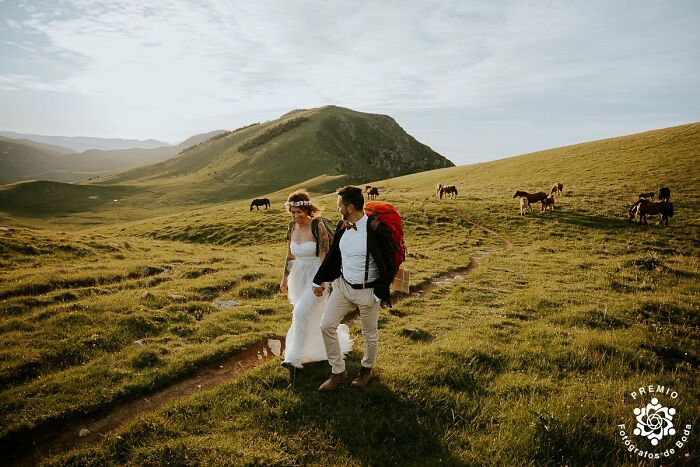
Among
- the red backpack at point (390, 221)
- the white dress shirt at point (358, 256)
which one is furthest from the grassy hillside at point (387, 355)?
the red backpack at point (390, 221)

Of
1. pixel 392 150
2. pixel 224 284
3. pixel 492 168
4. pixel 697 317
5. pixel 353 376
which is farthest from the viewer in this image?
pixel 392 150

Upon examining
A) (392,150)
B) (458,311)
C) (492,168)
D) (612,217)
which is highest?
(392,150)

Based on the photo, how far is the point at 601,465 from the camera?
4.77 metres

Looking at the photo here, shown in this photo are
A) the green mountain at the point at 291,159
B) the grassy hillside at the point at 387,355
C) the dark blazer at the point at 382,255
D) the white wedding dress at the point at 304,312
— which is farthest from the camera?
the green mountain at the point at 291,159

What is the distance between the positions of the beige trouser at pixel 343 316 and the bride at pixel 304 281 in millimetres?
1088

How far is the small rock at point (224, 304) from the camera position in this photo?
12.5 metres

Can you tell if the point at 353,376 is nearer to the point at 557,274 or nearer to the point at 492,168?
the point at 557,274

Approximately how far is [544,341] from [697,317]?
575 cm

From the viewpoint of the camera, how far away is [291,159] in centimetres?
9294

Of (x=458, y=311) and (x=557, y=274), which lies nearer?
(x=458, y=311)

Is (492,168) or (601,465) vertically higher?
(492,168)

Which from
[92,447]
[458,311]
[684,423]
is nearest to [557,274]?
[458,311]

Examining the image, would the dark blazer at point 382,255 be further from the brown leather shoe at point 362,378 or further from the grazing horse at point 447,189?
the grazing horse at point 447,189

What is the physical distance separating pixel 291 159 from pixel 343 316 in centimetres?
9040
